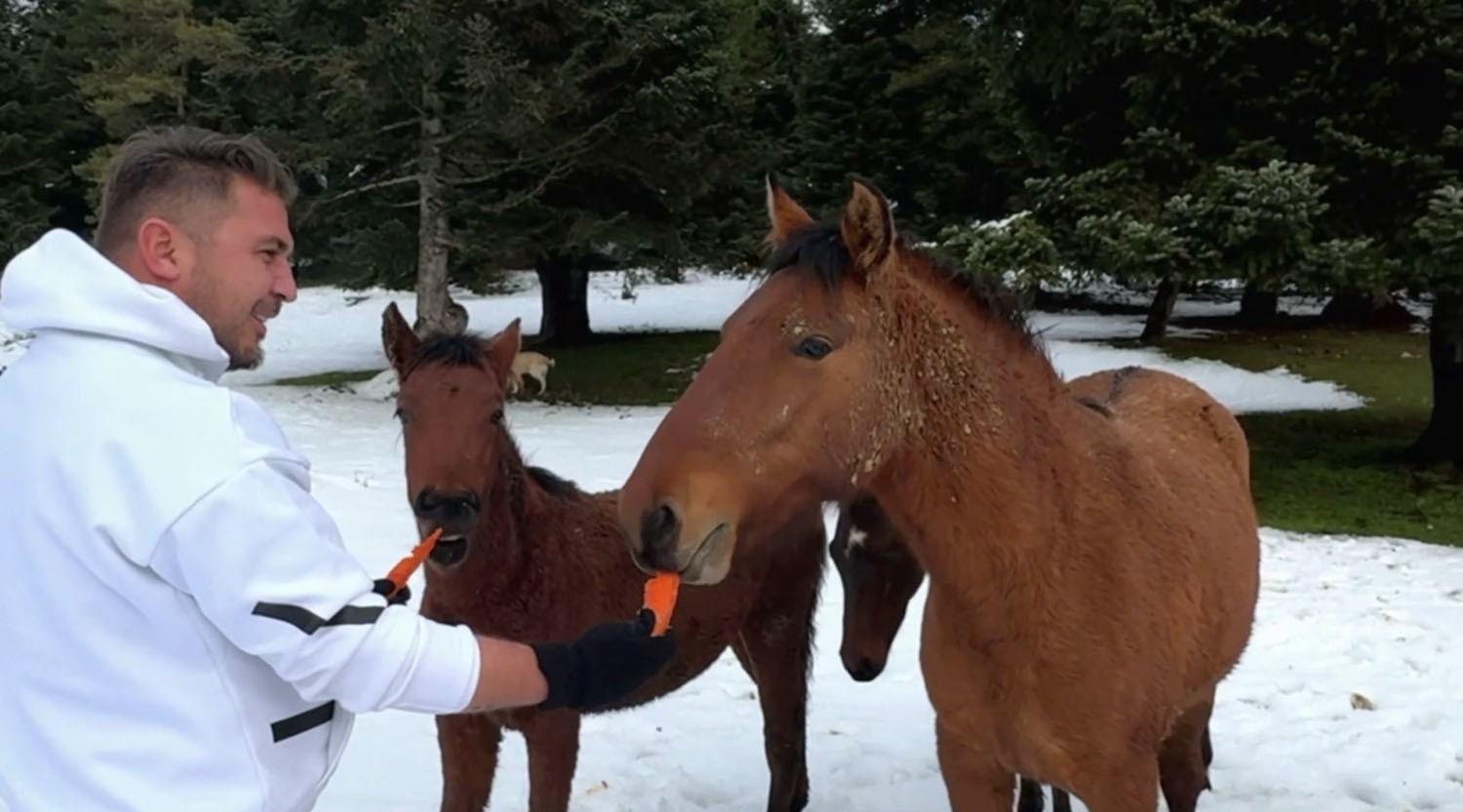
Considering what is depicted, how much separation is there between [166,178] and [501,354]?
2.17 meters

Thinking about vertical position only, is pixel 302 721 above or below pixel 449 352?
below

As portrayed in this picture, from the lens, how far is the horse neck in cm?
242

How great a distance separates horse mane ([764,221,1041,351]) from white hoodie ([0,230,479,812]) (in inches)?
44.0

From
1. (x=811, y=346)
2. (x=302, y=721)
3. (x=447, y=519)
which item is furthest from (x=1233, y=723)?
(x=302, y=721)

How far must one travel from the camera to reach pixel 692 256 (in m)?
17.6

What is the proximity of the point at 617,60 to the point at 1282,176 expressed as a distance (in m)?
9.16

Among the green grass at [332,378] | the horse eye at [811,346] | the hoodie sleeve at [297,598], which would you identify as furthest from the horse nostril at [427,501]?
the green grass at [332,378]

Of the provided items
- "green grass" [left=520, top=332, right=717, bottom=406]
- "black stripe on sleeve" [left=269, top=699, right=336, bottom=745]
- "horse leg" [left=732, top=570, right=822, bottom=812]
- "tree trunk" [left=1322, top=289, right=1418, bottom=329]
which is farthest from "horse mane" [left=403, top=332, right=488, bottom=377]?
"tree trunk" [left=1322, top=289, right=1418, bottom=329]

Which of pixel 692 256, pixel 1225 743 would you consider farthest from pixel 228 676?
pixel 692 256

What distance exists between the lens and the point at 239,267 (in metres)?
1.77

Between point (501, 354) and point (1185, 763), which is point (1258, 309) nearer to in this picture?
point (1185, 763)

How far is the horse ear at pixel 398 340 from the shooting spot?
3.70 metres

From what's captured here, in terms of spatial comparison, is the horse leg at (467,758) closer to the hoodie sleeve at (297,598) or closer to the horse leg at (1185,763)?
the hoodie sleeve at (297,598)

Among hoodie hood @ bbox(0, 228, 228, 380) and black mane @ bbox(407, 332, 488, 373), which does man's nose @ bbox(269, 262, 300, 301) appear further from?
black mane @ bbox(407, 332, 488, 373)
